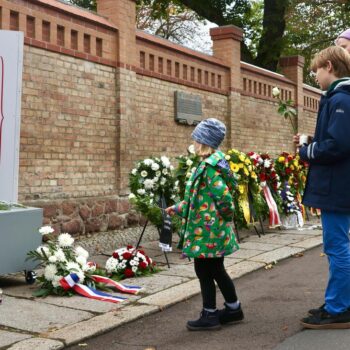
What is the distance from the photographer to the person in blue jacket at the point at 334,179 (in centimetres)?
416

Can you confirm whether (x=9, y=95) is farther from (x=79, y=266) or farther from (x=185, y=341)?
(x=185, y=341)

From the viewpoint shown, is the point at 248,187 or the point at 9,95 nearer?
the point at 9,95

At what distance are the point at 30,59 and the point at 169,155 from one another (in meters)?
3.77

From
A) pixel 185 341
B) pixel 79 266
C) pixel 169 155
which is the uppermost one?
pixel 169 155

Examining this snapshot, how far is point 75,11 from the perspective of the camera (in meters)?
8.70

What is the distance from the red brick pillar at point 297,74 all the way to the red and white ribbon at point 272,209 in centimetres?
737

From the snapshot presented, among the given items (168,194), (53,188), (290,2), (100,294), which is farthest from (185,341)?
(290,2)

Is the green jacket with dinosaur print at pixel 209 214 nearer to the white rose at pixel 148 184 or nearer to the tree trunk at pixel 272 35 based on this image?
the white rose at pixel 148 184

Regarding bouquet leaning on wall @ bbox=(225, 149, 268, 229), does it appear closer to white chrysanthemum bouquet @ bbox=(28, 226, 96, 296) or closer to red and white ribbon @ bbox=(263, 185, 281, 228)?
red and white ribbon @ bbox=(263, 185, 281, 228)

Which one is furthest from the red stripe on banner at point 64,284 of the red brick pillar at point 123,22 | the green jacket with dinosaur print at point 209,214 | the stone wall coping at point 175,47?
the stone wall coping at point 175,47

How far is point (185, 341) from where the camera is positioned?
4254 mm

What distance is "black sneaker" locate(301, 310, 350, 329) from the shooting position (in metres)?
4.21

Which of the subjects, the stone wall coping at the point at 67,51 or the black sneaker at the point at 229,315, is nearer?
the black sneaker at the point at 229,315

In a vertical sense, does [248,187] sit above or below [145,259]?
above
